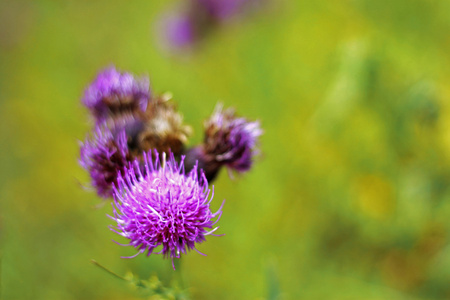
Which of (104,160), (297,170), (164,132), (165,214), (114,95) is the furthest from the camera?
(297,170)

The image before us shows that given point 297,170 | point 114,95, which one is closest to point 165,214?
point 114,95

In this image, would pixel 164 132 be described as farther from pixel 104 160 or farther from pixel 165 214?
pixel 165 214

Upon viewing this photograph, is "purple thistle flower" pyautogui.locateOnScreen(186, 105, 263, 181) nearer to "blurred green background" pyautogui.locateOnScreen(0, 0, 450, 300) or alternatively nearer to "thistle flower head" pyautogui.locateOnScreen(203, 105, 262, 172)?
"thistle flower head" pyautogui.locateOnScreen(203, 105, 262, 172)

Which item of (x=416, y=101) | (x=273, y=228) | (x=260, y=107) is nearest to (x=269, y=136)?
(x=260, y=107)

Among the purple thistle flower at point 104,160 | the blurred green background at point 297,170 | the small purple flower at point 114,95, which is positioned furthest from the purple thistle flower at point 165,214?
the small purple flower at point 114,95

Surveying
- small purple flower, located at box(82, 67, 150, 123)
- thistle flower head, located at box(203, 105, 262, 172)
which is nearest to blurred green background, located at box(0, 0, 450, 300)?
small purple flower, located at box(82, 67, 150, 123)

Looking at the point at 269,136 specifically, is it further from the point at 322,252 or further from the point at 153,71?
the point at 153,71
